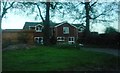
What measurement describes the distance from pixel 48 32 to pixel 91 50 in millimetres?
801

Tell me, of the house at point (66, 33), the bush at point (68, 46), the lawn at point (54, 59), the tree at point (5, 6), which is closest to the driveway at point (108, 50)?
the lawn at point (54, 59)

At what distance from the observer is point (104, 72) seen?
484 centimetres

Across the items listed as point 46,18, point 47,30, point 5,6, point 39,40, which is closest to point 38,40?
point 39,40

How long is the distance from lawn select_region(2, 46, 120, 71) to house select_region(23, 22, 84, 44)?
0.57 feet

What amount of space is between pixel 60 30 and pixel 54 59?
51 cm

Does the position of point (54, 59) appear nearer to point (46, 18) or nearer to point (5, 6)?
point (46, 18)

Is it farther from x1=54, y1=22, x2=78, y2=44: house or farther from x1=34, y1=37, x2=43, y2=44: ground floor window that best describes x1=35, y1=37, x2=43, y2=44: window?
x1=54, y1=22, x2=78, y2=44: house

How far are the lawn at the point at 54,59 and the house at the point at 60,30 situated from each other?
0.17 metres

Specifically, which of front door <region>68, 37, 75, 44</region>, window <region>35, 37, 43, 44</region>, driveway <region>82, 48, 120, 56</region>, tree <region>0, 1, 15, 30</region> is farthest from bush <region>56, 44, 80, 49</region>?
tree <region>0, 1, 15, 30</region>

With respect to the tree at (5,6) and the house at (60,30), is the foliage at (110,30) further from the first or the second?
the tree at (5,6)

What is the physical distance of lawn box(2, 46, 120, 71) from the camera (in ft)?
16.3

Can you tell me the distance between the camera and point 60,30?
16.5 ft

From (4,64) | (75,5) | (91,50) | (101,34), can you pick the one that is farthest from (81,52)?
(4,64)

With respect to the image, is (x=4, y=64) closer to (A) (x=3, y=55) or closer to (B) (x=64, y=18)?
(A) (x=3, y=55)
